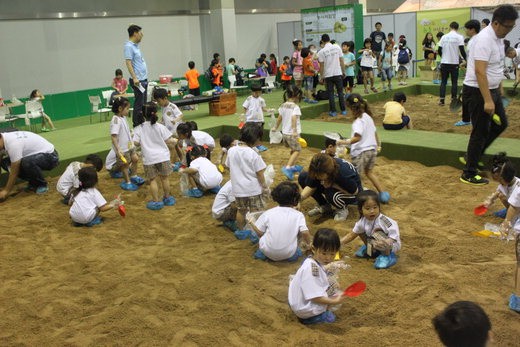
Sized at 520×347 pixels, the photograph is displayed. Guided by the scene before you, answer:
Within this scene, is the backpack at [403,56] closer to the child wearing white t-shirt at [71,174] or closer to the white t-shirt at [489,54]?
the white t-shirt at [489,54]

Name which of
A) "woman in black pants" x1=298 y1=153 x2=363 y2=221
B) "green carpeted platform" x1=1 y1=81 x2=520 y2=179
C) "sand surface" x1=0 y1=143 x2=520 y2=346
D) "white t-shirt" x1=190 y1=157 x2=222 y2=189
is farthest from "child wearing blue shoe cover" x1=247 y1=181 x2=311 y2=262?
"green carpeted platform" x1=1 y1=81 x2=520 y2=179

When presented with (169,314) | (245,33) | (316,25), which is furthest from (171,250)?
(245,33)

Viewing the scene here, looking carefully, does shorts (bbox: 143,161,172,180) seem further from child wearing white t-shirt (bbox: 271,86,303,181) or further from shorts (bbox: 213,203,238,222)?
child wearing white t-shirt (bbox: 271,86,303,181)

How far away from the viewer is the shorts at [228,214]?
519 centimetres

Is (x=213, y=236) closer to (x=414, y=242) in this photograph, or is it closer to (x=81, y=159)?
(x=414, y=242)

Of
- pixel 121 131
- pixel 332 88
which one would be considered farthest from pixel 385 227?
pixel 332 88

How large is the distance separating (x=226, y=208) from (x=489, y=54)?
10.1ft

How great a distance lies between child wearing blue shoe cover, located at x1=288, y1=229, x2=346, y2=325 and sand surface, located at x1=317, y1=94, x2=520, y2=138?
5.66 m

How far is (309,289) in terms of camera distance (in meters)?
3.26

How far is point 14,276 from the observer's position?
446 cm

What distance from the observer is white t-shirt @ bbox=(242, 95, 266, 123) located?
8325 mm

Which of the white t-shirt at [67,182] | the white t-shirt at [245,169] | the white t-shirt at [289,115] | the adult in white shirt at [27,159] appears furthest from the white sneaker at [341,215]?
the adult in white shirt at [27,159]

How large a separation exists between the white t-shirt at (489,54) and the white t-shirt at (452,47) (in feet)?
16.2

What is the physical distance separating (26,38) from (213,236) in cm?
1035
